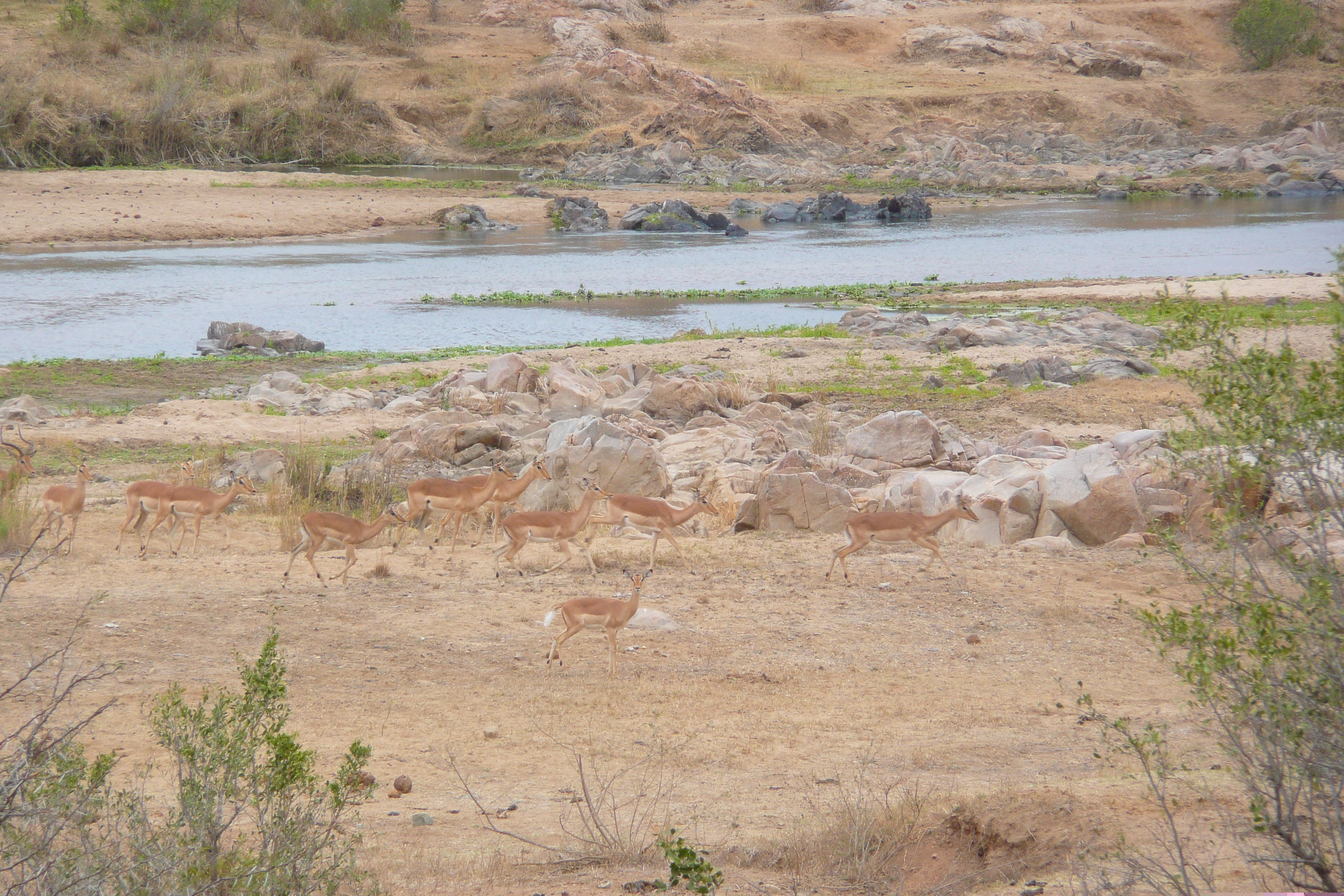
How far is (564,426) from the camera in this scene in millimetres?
13102

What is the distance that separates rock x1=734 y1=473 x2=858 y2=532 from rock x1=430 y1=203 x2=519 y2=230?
29.4 meters


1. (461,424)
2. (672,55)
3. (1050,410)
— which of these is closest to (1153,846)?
(461,424)

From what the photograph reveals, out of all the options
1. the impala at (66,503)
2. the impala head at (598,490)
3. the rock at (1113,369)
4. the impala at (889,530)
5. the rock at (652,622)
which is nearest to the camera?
the rock at (652,622)

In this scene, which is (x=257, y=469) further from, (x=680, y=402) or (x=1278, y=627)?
(x=1278, y=627)

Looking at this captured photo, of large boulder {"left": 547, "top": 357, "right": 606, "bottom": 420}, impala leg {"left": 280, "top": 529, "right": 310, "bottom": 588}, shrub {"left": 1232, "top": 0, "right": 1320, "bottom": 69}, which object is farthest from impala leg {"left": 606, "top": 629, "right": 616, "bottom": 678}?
shrub {"left": 1232, "top": 0, "right": 1320, "bottom": 69}

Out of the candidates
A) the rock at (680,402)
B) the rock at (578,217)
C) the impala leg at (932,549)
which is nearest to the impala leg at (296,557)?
the impala leg at (932,549)

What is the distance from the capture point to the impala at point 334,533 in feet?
30.3

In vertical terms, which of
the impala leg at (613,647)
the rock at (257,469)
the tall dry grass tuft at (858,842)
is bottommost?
the rock at (257,469)

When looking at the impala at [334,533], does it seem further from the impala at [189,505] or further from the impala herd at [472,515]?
the impala at [189,505]

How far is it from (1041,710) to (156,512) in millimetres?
7333

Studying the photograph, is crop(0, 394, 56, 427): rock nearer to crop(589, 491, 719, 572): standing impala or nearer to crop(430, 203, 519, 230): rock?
crop(589, 491, 719, 572): standing impala

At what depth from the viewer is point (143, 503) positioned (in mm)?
10086

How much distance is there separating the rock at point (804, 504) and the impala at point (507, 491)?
2.16 metres

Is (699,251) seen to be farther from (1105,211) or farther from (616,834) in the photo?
(616,834)
